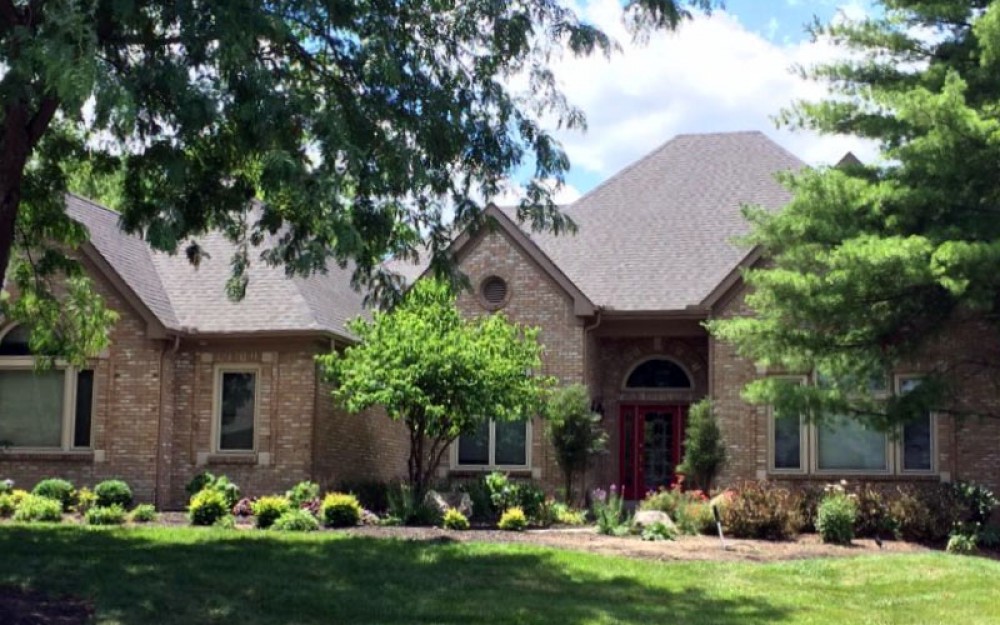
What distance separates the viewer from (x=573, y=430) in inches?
878

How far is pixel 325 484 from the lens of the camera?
75.6 feet

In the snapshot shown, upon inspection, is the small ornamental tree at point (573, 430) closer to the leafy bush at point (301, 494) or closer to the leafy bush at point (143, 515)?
the leafy bush at point (301, 494)

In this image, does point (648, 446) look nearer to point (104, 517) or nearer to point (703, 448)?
point (703, 448)

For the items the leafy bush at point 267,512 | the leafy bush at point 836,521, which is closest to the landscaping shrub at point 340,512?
the leafy bush at point 267,512

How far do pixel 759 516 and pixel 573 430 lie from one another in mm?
5060

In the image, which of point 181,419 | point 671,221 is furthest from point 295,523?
point 671,221

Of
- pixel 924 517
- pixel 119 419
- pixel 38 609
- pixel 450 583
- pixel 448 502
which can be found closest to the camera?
pixel 38 609

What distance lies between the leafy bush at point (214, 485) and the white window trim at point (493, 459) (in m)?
4.50

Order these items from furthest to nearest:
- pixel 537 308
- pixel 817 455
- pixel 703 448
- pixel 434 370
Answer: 1. pixel 537 308
2. pixel 817 455
3. pixel 703 448
4. pixel 434 370

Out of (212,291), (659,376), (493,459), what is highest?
(212,291)

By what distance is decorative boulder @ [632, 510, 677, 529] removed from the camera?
18380mm

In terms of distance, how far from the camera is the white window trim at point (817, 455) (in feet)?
70.9

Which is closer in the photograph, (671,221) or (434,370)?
(434,370)

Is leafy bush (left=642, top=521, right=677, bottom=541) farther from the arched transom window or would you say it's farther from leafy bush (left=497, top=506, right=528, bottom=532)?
the arched transom window
